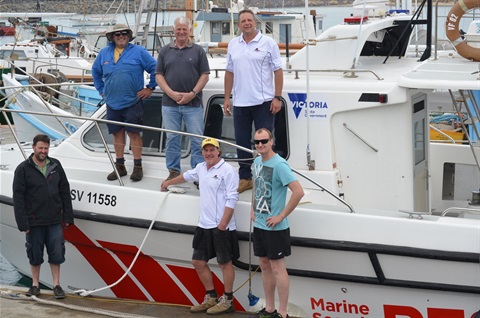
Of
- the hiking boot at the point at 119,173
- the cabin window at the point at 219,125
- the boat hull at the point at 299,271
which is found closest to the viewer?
the boat hull at the point at 299,271

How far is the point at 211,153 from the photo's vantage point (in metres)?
6.47

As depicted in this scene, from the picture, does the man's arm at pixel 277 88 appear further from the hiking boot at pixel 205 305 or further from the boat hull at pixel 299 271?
the hiking boot at pixel 205 305

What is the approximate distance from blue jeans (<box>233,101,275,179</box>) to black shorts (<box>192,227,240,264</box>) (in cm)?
67

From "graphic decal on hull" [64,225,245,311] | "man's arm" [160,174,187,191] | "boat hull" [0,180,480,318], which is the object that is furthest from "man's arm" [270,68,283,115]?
"graphic decal on hull" [64,225,245,311]

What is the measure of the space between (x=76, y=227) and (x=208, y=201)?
152 centimetres

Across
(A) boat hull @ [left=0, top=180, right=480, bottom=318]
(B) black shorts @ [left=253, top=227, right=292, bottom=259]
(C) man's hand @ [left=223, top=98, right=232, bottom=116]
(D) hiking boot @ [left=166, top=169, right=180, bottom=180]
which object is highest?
(C) man's hand @ [left=223, top=98, right=232, bottom=116]

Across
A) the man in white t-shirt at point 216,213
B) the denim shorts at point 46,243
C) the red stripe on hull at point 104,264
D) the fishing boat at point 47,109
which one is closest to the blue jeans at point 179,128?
the man in white t-shirt at point 216,213

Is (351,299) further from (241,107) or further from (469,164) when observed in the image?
(469,164)

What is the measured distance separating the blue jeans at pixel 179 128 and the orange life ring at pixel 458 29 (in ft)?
7.49

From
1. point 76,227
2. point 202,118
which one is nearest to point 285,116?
point 202,118

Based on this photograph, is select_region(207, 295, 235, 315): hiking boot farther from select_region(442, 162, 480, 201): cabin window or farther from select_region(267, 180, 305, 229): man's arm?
select_region(442, 162, 480, 201): cabin window

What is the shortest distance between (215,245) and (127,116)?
5.34 ft

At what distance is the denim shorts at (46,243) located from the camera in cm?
698

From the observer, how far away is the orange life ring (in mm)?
6980
